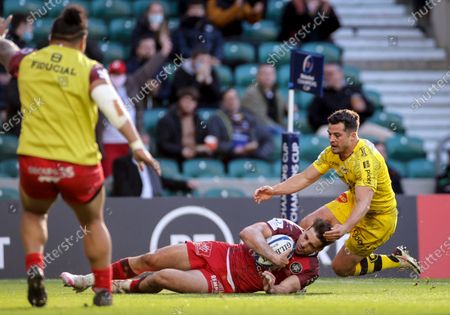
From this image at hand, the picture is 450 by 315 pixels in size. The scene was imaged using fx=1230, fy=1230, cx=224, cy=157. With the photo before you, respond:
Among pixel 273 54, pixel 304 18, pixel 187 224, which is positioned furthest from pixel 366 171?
pixel 304 18

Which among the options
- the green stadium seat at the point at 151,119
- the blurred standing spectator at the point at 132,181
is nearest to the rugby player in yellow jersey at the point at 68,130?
the blurred standing spectator at the point at 132,181

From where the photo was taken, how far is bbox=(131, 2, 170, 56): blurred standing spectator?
704 inches

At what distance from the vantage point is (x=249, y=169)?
669 inches

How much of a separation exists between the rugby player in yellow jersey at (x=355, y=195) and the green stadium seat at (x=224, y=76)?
5.99 metres

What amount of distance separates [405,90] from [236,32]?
10.00ft

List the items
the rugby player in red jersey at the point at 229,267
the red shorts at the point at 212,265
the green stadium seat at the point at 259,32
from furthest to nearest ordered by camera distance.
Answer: the green stadium seat at the point at 259,32
the red shorts at the point at 212,265
the rugby player in red jersey at the point at 229,267

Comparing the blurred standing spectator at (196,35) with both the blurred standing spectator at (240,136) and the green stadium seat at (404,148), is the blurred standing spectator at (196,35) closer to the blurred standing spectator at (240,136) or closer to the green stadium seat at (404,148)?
the blurred standing spectator at (240,136)

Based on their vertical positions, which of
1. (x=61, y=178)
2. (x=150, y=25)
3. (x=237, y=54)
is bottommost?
(x=61, y=178)

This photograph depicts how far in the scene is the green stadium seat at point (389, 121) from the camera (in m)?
18.8

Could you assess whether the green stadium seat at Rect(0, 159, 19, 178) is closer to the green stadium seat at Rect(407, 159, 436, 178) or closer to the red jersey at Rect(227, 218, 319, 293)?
the green stadium seat at Rect(407, 159, 436, 178)

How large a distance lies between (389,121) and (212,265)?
8.45 meters

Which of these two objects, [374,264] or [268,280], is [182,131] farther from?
[268,280]

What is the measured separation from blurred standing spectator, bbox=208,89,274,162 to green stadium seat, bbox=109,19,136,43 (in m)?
2.53

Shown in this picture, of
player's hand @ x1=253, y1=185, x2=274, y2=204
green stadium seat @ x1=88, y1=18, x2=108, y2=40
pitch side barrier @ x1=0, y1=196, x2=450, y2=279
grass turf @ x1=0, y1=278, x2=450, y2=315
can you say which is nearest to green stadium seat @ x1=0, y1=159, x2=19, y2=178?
pitch side barrier @ x1=0, y1=196, x2=450, y2=279
